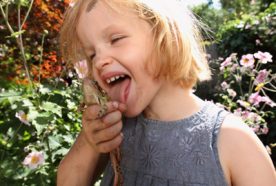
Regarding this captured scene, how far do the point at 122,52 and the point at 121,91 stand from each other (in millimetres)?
100

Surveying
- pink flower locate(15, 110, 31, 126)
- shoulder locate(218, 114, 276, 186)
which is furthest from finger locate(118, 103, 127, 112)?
pink flower locate(15, 110, 31, 126)

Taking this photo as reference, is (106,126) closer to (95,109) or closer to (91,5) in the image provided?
(95,109)

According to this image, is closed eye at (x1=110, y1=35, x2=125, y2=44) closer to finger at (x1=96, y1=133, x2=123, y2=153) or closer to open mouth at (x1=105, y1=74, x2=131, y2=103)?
open mouth at (x1=105, y1=74, x2=131, y2=103)

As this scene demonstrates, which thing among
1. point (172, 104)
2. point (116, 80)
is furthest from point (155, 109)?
point (116, 80)

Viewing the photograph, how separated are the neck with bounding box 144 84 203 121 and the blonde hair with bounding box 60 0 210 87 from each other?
0.03 meters

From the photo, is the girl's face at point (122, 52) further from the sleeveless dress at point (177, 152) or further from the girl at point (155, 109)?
the sleeveless dress at point (177, 152)

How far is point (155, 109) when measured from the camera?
1.31m

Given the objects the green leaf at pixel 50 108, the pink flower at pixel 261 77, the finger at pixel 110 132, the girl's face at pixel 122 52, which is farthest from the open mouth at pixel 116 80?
the pink flower at pixel 261 77

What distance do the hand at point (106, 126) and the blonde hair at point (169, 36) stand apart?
155 mm

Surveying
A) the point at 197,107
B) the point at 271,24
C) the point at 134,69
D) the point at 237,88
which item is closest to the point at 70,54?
the point at 134,69

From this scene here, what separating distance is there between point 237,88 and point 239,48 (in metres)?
0.95

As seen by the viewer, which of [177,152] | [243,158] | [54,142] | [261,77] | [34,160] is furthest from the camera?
[261,77]

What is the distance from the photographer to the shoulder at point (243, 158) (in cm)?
118

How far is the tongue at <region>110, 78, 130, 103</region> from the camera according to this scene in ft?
3.98
